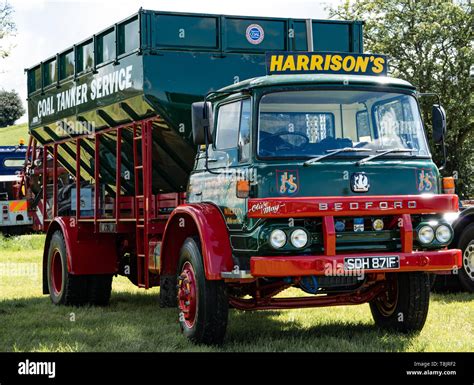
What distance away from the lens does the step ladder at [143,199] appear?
10.0m

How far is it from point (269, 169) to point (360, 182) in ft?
2.76

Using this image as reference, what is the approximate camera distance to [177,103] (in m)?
9.82

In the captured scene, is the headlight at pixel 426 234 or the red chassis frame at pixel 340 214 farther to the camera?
the headlight at pixel 426 234

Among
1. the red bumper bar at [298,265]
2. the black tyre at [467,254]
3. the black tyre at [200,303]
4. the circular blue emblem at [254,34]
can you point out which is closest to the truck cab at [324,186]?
Answer: the red bumper bar at [298,265]

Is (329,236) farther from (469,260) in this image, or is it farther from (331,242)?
(469,260)

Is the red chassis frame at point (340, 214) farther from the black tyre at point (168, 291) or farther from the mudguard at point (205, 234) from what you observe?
the black tyre at point (168, 291)

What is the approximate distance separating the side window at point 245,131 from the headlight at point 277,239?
2.64 feet

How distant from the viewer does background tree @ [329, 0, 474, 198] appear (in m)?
36.6

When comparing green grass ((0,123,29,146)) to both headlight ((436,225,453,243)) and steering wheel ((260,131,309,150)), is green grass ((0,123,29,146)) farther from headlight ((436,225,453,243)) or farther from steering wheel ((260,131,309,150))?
headlight ((436,225,453,243))

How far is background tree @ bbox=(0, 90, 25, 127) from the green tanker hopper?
6633 centimetres

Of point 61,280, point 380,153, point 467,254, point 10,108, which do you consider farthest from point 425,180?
point 10,108

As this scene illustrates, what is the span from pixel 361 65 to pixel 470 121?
97.5ft

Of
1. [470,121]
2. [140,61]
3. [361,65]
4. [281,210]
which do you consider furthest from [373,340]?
[470,121]

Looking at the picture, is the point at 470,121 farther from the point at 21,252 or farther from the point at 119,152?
the point at 119,152
